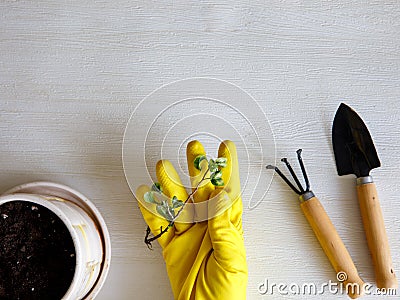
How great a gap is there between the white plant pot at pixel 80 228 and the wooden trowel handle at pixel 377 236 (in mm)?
368

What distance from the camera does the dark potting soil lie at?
0.66m

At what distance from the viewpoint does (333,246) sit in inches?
30.7

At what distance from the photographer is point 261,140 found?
832 millimetres

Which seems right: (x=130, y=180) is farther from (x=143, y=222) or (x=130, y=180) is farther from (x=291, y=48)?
(x=291, y=48)

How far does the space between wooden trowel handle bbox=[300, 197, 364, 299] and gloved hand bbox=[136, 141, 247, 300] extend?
0.10 m

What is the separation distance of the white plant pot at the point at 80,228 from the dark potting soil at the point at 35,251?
2 centimetres

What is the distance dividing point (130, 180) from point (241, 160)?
0.17m

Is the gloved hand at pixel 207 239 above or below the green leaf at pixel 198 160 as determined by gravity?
below

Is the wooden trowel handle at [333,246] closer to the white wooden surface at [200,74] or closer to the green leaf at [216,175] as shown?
the white wooden surface at [200,74]

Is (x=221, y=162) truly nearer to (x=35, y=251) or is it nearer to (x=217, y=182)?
(x=217, y=182)

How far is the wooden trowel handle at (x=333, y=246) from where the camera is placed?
78 centimetres

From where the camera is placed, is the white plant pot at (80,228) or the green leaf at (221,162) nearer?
the white plant pot at (80,228)

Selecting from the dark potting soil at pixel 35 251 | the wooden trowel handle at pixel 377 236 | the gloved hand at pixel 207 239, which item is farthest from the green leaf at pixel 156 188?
the wooden trowel handle at pixel 377 236

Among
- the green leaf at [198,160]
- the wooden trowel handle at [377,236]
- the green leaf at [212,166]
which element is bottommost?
the wooden trowel handle at [377,236]
